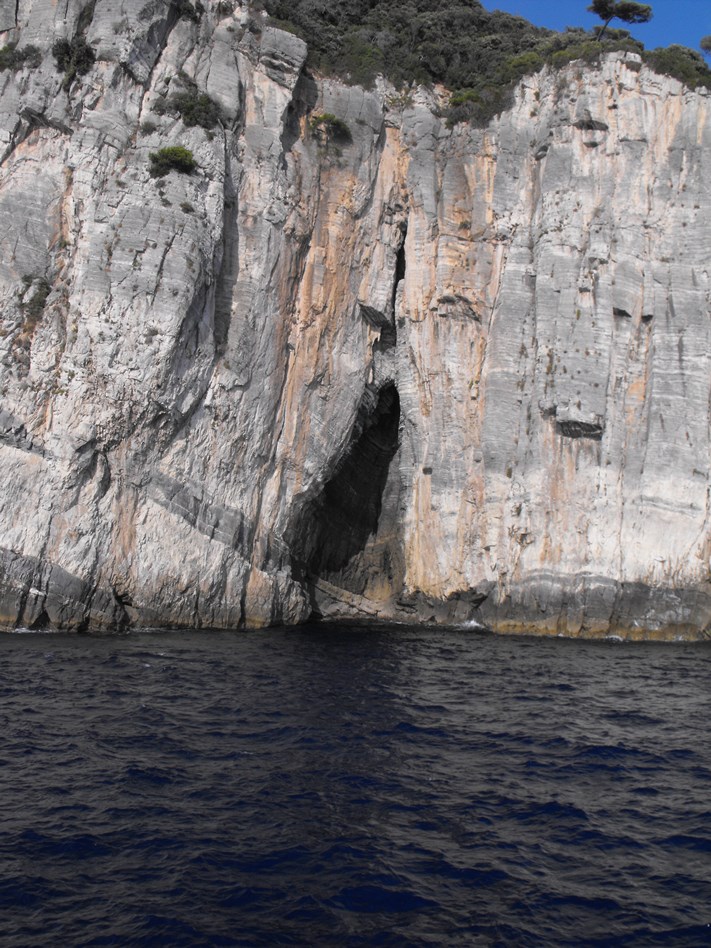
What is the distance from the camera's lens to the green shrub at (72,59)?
30219mm

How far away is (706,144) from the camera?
32.6 metres

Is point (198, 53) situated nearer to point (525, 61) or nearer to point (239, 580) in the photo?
point (525, 61)

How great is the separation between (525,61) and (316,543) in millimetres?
22454

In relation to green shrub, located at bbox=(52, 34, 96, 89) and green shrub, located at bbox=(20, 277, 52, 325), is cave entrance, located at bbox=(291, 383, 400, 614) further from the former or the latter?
green shrub, located at bbox=(52, 34, 96, 89)

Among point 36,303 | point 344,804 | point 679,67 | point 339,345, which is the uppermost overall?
point 679,67

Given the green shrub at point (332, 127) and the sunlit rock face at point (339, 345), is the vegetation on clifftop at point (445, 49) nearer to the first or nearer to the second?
the sunlit rock face at point (339, 345)

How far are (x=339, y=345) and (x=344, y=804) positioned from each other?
22.7 m

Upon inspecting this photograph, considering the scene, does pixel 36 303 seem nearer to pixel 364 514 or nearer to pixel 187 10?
pixel 187 10

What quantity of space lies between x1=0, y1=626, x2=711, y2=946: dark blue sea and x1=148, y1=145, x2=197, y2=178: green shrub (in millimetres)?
16898

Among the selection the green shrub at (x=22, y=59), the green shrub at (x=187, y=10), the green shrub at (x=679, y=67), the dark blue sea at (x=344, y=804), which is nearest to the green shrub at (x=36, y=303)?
the green shrub at (x=22, y=59)

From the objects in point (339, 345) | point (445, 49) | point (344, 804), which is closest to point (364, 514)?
point (339, 345)

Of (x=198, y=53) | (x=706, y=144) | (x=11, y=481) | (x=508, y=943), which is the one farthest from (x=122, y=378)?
(x=706, y=144)

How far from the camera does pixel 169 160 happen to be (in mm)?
29484

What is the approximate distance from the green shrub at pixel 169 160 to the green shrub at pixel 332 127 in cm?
726
